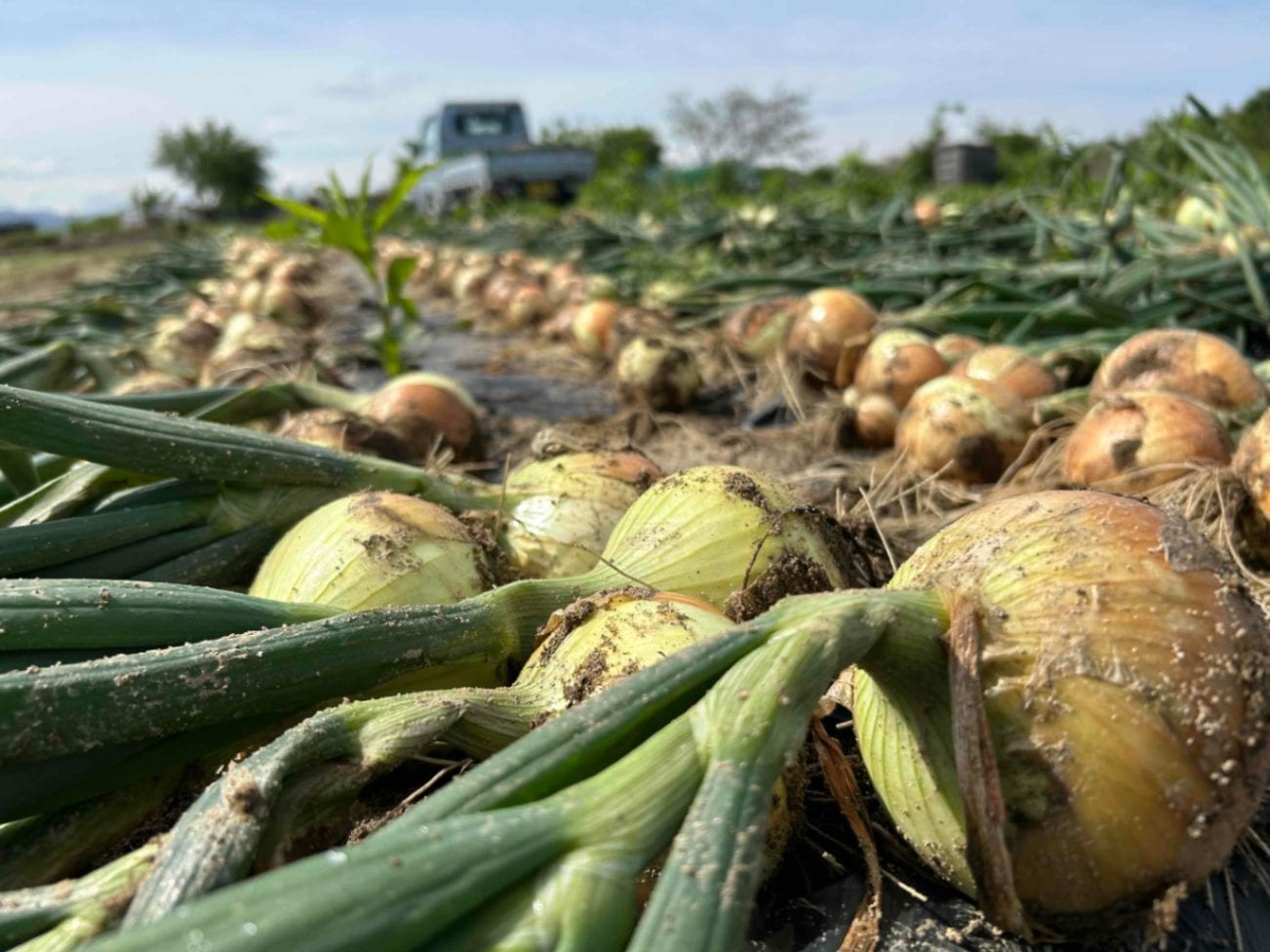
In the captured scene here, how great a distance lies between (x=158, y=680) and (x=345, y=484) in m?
0.77

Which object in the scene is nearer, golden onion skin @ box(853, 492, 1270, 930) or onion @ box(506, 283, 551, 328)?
golden onion skin @ box(853, 492, 1270, 930)

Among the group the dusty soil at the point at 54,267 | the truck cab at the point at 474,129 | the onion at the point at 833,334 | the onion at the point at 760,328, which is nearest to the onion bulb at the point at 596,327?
the onion at the point at 760,328

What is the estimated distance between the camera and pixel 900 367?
3.46 metres

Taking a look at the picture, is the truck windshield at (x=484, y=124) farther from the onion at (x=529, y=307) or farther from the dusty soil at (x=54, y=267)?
the onion at (x=529, y=307)

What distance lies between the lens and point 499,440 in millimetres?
3895

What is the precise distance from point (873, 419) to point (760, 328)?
141cm

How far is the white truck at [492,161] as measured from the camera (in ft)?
65.4

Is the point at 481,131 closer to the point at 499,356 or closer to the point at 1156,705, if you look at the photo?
the point at 499,356

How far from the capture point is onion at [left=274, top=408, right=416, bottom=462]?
8.02ft

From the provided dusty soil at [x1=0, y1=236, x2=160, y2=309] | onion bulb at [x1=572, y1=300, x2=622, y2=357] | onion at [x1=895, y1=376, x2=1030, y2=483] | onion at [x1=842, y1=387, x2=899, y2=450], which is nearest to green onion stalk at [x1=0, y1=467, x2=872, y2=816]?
onion at [x1=895, y1=376, x2=1030, y2=483]

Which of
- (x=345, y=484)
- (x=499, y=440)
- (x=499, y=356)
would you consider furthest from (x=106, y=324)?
(x=345, y=484)

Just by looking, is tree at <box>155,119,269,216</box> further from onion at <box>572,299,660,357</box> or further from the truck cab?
onion at <box>572,299,660,357</box>

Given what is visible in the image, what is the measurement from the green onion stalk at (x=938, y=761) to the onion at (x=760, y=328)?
3450 millimetres

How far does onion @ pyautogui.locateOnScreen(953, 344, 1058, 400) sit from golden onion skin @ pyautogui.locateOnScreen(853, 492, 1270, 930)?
2.09 metres
